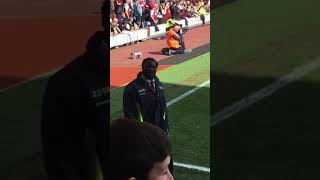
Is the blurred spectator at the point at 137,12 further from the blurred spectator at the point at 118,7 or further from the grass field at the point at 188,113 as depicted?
the grass field at the point at 188,113

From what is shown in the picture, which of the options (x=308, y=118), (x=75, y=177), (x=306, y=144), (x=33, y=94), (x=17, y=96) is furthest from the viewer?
(x=308, y=118)

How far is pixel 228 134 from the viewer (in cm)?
581

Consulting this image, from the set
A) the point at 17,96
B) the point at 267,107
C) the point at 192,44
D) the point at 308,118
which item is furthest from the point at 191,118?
the point at 17,96

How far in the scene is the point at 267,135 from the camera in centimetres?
588

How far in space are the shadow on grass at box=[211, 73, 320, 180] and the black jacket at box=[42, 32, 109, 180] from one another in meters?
2.68

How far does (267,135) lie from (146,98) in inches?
132

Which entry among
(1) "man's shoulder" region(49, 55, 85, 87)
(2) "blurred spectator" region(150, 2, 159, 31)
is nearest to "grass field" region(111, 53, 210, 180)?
(2) "blurred spectator" region(150, 2, 159, 31)

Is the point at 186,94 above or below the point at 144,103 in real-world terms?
below

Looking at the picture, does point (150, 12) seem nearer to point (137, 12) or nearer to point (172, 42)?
point (137, 12)

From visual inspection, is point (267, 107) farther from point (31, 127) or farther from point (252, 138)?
→ point (31, 127)

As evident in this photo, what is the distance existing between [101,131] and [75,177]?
0.20 m

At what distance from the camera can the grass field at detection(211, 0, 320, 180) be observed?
4.93m

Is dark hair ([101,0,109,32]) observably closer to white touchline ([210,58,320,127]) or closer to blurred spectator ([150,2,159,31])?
white touchline ([210,58,320,127])

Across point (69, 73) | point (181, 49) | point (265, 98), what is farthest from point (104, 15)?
point (181, 49)
